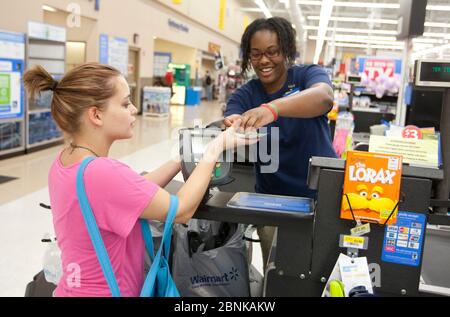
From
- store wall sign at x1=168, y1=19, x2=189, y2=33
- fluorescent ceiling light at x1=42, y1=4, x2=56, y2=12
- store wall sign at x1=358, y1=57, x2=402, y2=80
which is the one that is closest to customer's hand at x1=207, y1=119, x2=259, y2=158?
store wall sign at x1=358, y1=57, x2=402, y2=80

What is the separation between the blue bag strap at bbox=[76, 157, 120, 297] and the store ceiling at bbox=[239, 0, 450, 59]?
1605 centimetres

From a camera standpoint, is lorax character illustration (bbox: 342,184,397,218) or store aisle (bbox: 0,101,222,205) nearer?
lorax character illustration (bbox: 342,184,397,218)

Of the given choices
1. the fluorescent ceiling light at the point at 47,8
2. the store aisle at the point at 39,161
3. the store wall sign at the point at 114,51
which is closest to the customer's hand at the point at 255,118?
the store aisle at the point at 39,161

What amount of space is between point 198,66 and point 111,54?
9.23 metres

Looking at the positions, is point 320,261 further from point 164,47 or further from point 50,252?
point 164,47

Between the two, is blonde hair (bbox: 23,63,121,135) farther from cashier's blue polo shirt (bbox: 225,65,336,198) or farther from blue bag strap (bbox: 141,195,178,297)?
cashier's blue polo shirt (bbox: 225,65,336,198)

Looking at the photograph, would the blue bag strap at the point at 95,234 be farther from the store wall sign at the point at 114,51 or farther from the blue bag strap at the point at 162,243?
the store wall sign at the point at 114,51

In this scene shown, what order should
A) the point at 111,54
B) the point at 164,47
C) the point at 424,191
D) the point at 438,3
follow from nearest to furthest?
the point at 424,191 → the point at 111,54 → the point at 438,3 → the point at 164,47

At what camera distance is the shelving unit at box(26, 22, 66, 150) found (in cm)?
734

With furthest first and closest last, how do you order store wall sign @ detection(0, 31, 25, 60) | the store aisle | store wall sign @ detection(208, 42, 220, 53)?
1. store wall sign @ detection(208, 42, 220, 53)
2. store wall sign @ detection(0, 31, 25, 60)
3. the store aisle

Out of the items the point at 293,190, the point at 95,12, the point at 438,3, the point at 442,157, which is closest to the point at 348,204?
the point at 442,157

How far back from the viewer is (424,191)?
1079 mm

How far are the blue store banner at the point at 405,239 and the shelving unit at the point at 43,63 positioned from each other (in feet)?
22.9

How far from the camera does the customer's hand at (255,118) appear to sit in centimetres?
130
